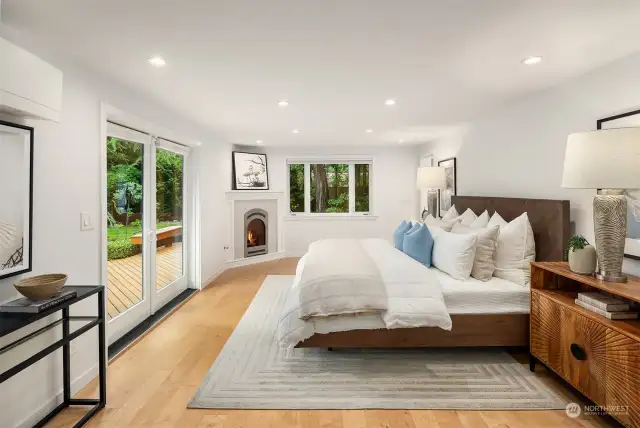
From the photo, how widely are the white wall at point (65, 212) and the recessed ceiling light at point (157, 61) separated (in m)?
0.52

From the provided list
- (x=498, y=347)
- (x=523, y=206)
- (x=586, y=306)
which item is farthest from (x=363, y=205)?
(x=586, y=306)

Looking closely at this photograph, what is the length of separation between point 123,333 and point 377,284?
8.04 ft

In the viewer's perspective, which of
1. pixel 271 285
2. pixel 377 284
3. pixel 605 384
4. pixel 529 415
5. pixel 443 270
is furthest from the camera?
pixel 271 285

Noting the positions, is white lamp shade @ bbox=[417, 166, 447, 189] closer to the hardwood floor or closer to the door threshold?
the hardwood floor

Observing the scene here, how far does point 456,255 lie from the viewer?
3.21 meters

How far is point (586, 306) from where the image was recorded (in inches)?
89.1

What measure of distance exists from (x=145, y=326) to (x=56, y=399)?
4.60 ft

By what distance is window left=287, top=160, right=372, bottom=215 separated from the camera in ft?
25.3

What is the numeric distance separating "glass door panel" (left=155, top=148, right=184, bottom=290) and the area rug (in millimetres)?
1605

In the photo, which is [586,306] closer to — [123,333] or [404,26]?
[404,26]

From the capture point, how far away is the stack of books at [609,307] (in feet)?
6.83

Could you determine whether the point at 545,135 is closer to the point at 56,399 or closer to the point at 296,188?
the point at 56,399

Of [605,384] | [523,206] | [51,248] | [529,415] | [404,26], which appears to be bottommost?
[529,415]

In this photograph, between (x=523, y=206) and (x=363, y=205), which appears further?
(x=363, y=205)
